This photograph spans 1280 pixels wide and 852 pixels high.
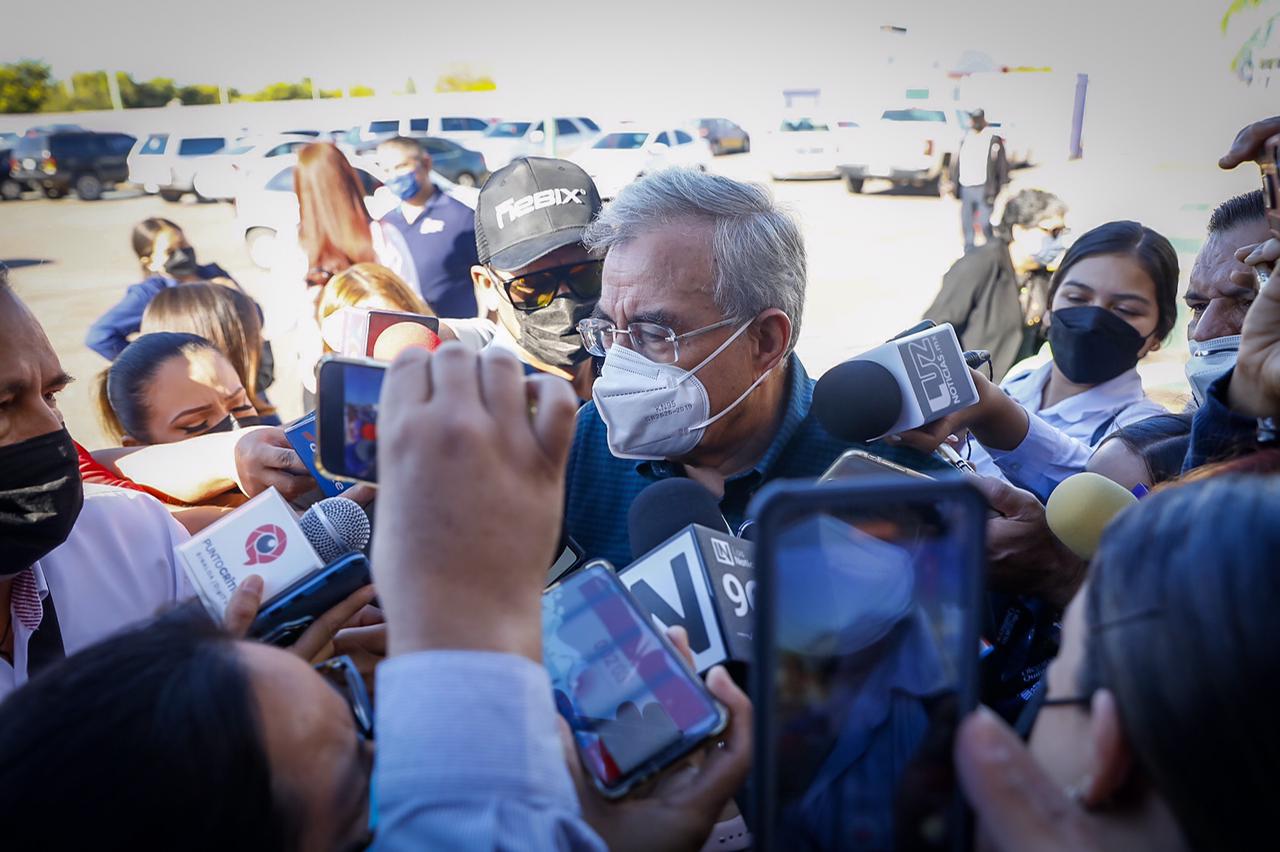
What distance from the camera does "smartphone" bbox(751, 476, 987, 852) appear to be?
2.47 feet

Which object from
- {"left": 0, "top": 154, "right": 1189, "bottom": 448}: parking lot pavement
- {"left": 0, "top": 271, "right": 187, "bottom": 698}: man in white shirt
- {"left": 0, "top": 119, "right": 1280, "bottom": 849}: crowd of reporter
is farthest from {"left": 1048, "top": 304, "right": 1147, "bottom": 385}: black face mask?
{"left": 0, "top": 154, "right": 1189, "bottom": 448}: parking lot pavement

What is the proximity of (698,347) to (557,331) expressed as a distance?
127 cm

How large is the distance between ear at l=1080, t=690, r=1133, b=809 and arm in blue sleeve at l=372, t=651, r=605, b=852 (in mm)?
431

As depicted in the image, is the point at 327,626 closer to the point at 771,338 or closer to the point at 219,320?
the point at 771,338

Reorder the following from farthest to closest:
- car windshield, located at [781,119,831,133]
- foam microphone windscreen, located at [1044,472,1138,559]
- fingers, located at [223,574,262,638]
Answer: car windshield, located at [781,119,831,133]
foam microphone windscreen, located at [1044,472,1138,559]
fingers, located at [223,574,262,638]

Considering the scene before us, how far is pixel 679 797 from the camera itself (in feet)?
3.42

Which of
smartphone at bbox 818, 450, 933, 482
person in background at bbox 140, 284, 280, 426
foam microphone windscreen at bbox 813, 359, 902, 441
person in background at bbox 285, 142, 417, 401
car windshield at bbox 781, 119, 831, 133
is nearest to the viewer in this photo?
smartphone at bbox 818, 450, 933, 482

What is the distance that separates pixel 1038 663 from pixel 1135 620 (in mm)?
1051

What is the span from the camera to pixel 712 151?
9438 millimetres

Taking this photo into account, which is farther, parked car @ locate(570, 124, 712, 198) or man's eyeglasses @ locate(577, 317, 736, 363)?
parked car @ locate(570, 124, 712, 198)

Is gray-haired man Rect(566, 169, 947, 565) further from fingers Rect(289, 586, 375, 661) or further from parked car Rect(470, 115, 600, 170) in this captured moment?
parked car Rect(470, 115, 600, 170)

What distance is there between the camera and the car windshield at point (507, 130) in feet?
28.4

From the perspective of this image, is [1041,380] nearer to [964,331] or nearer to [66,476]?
[964,331]

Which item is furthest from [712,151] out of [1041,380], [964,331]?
[1041,380]
